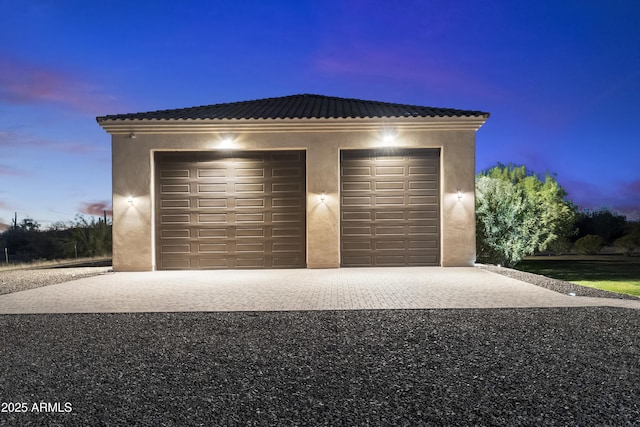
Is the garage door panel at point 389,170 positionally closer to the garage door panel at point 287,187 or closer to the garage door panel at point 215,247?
the garage door panel at point 287,187

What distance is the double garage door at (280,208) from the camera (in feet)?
46.8

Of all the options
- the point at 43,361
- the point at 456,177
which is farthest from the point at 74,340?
the point at 456,177

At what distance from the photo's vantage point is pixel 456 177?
1406 cm

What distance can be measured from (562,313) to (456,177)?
7472mm

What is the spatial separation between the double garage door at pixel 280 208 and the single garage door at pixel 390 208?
0.09 feet

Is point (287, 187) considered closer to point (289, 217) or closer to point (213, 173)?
point (289, 217)

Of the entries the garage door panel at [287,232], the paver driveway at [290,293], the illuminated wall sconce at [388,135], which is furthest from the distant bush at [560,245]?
the garage door panel at [287,232]

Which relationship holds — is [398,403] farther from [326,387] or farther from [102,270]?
[102,270]

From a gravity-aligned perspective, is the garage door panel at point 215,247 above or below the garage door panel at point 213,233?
below

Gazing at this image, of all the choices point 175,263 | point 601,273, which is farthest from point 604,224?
point 175,263

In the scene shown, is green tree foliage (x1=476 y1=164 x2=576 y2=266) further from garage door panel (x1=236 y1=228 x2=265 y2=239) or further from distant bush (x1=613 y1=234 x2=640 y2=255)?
distant bush (x1=613 y1=234 x2=640 y2=255)

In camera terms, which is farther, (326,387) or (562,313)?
(562,313)

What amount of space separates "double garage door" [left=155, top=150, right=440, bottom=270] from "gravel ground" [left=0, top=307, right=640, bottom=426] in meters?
7.36

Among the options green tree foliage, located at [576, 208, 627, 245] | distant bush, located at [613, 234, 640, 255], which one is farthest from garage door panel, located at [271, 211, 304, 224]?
green tree foliage, located at [576, 208, 627, 245]
